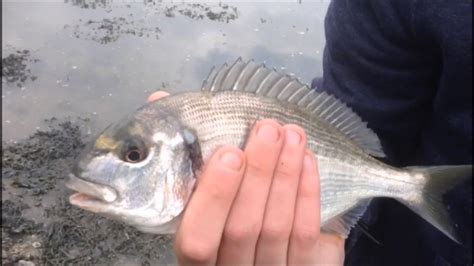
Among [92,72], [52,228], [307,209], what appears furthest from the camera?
[92,72]

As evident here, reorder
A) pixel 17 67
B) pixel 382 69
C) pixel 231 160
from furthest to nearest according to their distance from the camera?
pixel 17 67 → pixel 382 69 → pixel 231 160

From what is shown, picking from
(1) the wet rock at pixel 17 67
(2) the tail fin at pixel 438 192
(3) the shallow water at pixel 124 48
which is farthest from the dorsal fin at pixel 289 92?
(1) the wet rock at pixel 17 67

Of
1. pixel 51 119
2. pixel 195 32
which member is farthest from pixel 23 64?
pixel 195 32

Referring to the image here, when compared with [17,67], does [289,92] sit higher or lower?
higher

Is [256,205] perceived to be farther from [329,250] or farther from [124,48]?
[124,48]

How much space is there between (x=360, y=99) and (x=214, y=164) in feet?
2.98

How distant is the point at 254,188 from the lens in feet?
4.94

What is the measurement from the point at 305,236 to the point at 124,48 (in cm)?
755

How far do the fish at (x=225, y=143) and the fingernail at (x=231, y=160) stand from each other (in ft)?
0.49

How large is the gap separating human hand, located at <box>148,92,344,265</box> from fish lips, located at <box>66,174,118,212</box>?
218 mm

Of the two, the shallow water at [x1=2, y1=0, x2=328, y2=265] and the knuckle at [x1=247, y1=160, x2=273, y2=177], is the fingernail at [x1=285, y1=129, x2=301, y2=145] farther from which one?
the shallow water at [x1=2, y1=0, x2=328, y2=265]

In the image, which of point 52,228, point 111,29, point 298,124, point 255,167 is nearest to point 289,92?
point 298,124

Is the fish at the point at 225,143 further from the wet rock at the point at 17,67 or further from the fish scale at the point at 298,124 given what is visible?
the wet rock at the point at 17,67

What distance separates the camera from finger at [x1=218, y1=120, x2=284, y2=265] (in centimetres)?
150
